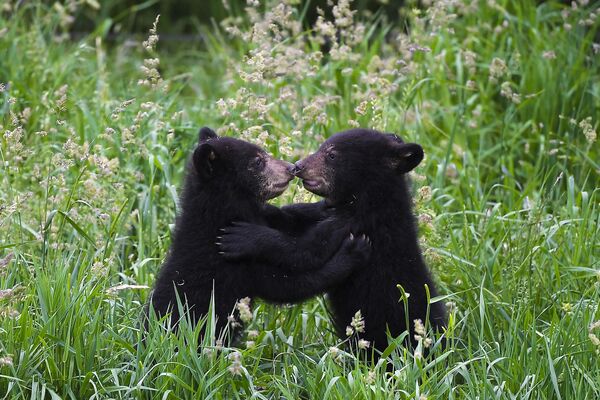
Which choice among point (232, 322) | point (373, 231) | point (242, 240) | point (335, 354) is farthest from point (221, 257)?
point (335, 354)

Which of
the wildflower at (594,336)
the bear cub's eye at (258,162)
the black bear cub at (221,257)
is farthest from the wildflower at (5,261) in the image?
the wildflower at (594,336)

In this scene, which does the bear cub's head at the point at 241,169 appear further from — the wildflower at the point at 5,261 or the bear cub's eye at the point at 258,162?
the wildflower at the point at 5,261

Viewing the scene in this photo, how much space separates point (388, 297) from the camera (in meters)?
4.91

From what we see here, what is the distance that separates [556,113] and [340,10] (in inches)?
72.6

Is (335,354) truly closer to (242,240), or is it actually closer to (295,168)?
(242,240)

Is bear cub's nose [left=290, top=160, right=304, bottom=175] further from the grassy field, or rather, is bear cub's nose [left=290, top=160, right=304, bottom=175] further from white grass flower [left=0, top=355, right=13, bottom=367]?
white grass flower [left=0, top=355, right=13, bottom=367]

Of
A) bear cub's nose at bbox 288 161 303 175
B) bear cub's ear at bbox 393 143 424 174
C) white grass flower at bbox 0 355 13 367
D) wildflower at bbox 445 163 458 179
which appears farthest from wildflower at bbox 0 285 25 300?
wildflower at bbox 445 163 458 179

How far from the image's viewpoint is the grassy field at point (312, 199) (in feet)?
14.4

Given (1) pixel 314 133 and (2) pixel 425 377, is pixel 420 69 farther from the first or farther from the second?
(2) pixel 425 377

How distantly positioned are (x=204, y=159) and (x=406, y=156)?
937 mm

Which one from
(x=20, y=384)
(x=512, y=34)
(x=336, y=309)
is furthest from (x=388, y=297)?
(x=512, y=34)

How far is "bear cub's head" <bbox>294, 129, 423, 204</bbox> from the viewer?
5031 millimetres

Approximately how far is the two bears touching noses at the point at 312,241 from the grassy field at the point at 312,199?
0.21 metres

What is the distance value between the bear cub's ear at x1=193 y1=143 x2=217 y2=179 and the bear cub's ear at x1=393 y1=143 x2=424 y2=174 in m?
0.85
